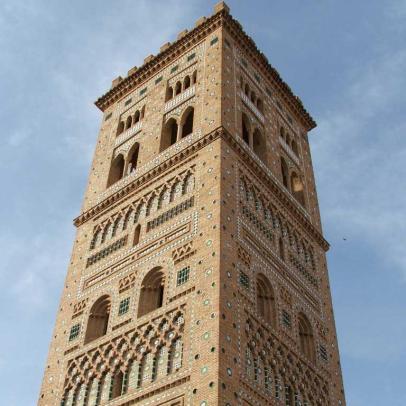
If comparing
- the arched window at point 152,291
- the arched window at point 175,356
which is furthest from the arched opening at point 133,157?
the arched window at point 175,356

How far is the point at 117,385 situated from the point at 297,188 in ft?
36.4

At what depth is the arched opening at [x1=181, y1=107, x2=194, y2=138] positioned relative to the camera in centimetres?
2402

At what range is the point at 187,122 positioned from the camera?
79.9ft

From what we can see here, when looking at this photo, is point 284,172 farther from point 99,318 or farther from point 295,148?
point 99,318

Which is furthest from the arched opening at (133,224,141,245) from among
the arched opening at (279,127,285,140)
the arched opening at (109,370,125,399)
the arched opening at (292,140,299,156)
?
the arched opening at (292,140,299,156)

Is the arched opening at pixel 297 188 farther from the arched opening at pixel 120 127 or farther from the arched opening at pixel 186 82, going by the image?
the arched opening at pixel 120 127

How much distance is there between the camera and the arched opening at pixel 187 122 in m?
24.0

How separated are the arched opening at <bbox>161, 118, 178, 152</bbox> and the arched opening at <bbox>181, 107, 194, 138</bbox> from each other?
1.06 ft

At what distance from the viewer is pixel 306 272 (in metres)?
22.0

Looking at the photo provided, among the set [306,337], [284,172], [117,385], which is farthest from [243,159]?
[117,385]

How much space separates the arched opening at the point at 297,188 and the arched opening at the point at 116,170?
6.09 meters

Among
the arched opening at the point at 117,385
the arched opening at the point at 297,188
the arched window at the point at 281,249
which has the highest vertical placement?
the arched opening at the point at 297,188

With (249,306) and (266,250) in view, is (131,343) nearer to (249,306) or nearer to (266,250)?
(249,306)

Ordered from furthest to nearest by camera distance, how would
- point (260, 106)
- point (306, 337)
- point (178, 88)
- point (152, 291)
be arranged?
1. point (260, 106)
2. point (178, 88)
3. point (306, 337)
4. point (152, 291)
